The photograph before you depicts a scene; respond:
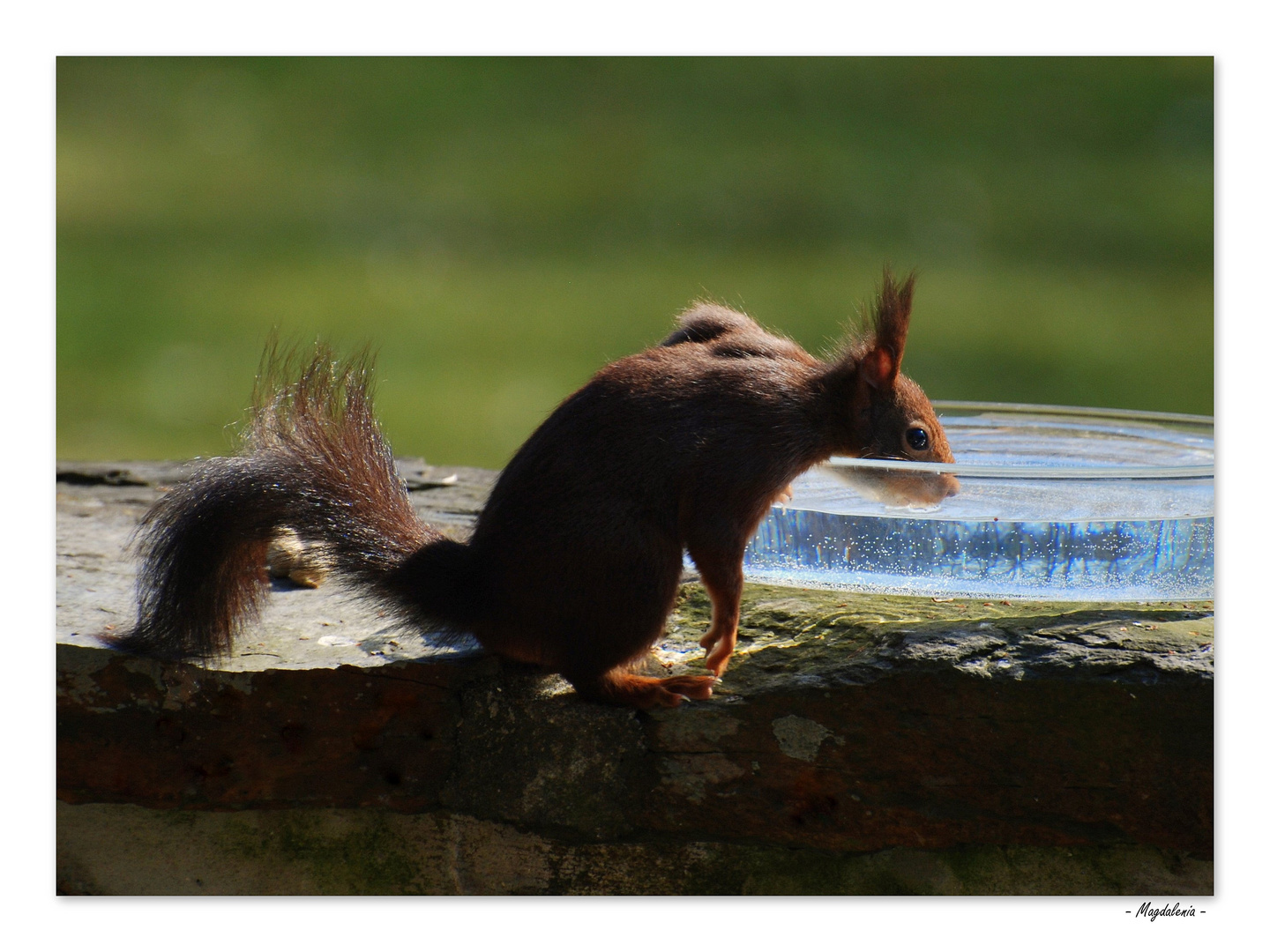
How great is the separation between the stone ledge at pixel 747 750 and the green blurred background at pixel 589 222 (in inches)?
158

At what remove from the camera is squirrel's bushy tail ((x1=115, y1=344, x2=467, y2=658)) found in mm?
2160

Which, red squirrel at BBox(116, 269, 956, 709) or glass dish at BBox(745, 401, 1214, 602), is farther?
glass dish at BBox(745, 401, 1214, 602)

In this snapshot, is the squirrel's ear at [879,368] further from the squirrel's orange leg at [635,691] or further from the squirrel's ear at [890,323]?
the squirrel's orange leg at [635,691]

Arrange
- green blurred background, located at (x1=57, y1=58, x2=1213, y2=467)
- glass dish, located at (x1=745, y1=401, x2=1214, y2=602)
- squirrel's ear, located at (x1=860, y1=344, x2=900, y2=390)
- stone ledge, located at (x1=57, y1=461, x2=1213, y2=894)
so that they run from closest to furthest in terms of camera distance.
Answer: stone ledge, located at (x1=57, y1=461, x2=1213, y2=894) < glass dish, located at (x1=745, y1=401, x2=1214, y2=602) < squirrel's ear, located at (x1=860, y1=344, x2=900, y2=390) < green blurred background, located at (x1=57, y1=58, x2=1213, y2=467)

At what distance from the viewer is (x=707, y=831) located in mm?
2180

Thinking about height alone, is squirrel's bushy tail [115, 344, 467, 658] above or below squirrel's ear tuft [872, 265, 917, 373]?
below

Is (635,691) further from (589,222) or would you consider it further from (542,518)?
(589,222)

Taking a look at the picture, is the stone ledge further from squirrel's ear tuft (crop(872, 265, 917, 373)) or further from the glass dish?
squirrel's ear tuft (crop(872, 265, 917, 373))

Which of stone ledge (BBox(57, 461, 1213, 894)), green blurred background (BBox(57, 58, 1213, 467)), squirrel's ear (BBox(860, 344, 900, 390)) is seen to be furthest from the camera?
green blurred background (BBox(57, 58, 1213, 467))

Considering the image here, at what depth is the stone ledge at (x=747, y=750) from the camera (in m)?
2.07

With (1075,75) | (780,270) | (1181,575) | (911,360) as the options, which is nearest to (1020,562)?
(1181,575)

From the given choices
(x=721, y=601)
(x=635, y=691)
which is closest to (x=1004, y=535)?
(x=721, y=601)

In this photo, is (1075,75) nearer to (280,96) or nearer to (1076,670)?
(280,96)

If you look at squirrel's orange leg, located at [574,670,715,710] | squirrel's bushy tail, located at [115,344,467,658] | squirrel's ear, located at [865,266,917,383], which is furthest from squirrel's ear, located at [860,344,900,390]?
squirrel's bushy tail, located at [115,344,467,658]
